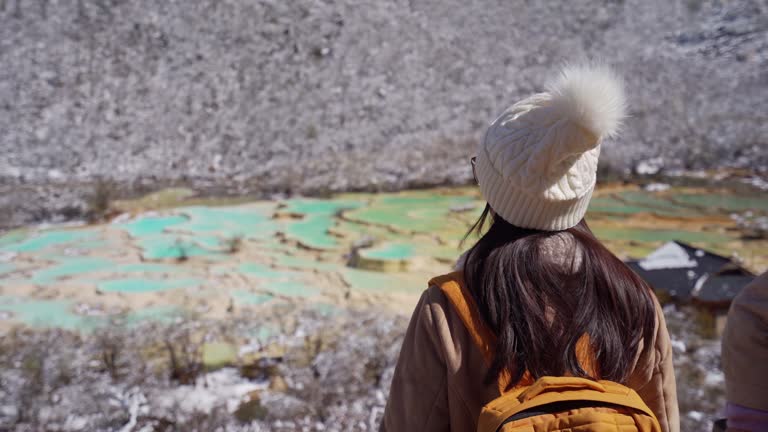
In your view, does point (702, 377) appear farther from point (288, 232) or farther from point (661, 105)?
point (661, 105)

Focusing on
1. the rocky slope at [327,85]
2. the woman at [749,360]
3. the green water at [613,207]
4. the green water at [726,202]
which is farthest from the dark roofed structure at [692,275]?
the rocky slope at [327,85]

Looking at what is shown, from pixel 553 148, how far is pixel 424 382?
47 cm

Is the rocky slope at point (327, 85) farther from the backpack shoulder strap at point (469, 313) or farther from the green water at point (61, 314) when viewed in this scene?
the backpack shoulder strap at point (469, 313)

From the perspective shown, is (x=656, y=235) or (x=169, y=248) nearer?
(x=169, y=248)

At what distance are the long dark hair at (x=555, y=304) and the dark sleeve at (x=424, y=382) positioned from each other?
0.29 ft

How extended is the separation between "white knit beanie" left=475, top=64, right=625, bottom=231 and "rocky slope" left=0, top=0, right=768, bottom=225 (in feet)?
28.9

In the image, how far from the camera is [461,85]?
13617mm

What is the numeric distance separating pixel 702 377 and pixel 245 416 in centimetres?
280

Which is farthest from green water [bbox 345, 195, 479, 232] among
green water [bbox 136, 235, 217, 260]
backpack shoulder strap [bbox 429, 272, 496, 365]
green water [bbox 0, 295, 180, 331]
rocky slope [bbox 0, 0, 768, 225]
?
backpack shoulder strap [bbox 429, 272, 496, 365]

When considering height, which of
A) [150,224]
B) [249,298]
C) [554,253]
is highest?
[554,253]

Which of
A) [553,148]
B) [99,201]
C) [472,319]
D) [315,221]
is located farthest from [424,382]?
[99,201]

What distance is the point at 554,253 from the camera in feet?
3.82

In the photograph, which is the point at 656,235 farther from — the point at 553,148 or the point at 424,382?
the point at 424,382

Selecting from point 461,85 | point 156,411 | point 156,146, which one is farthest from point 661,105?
point 156,411
